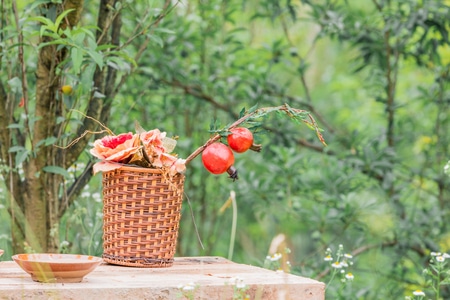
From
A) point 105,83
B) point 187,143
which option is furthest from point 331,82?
point 105,83

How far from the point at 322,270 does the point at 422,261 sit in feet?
1.69

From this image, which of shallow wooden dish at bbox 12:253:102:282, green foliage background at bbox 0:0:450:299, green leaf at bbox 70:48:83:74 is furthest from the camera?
green foliage background at bbox 0:0:450:299

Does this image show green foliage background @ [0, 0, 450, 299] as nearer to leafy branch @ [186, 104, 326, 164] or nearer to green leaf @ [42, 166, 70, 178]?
green leaf @ [42, 166, 70, 178]

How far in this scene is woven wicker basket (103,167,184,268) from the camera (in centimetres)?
173

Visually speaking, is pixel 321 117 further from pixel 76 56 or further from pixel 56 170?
pixel 76 56

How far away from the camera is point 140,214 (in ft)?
5.69

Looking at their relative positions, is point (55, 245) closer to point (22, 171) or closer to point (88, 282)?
point (22, 171)

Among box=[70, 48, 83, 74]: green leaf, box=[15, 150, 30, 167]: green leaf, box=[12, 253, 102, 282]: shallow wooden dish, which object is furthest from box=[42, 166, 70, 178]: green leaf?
box=[12, 253, 102, 282]: shallow wooden dish

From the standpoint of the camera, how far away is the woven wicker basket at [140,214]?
173 centimetres

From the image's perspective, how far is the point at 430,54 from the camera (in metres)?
3.23

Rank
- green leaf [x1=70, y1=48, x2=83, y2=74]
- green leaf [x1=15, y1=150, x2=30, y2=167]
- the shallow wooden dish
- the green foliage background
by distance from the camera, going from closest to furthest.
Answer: the shallow wooden dish → green leaf [x1=70, y1=48, x2=83, y2=74] → green leaf [x1=15, y1=150, x2=30, y2=167] → the green foliage background

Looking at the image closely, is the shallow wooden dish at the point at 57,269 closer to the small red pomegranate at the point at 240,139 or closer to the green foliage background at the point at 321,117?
the small red pomegranate at the point at 240,139

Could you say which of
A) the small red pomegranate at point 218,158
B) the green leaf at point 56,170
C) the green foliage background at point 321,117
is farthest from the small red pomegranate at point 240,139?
the green foliage background at point 321,117

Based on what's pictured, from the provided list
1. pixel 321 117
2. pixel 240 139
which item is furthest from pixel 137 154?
pixel 321 117
